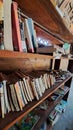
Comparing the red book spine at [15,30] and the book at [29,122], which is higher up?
the red book spine at [15,30]

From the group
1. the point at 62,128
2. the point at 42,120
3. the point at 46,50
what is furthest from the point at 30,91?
the point at 62,128

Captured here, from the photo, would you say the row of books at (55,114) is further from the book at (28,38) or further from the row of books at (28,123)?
the book at (28,38)

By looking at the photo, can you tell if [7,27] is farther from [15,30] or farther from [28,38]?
[28,38]

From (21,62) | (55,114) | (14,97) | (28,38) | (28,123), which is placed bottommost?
(55,114)

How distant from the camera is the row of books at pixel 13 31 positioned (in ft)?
2.12

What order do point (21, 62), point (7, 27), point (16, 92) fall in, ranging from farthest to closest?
1. point (21, 62)
2. point (16, 92)
3. point (7, 27)

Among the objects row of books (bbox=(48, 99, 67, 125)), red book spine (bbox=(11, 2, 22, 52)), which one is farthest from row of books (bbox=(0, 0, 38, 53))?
row of books (bbox=(48, 99, 67, 125))

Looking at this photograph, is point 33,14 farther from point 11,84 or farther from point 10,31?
point 11,84

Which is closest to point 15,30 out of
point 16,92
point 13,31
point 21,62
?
point 13,31

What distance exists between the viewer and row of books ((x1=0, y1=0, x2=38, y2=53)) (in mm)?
647

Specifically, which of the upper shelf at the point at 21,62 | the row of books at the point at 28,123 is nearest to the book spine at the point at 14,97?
the upper shelf at the point at 21,62

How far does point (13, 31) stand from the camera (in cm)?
73

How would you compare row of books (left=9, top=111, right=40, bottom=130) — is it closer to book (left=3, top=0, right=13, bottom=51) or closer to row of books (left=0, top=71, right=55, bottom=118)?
row of books (left=0, top=71, right=55, bottom=118)

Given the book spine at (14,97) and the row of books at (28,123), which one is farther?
the row of books at (28,123)
